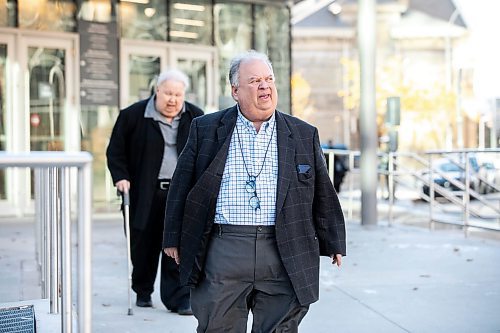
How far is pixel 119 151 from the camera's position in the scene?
575cm

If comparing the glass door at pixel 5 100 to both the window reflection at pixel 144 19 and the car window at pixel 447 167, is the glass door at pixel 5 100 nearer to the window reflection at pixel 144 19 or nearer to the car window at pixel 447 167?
the window reflection at pixel 144 19

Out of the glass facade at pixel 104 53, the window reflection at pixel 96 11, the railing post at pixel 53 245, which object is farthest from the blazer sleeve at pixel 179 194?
the window reflection at pixel 96 11

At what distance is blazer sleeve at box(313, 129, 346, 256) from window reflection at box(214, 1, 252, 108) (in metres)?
11.4

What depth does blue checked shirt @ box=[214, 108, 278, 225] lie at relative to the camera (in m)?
3.37

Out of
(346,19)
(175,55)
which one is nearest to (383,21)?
(346,19)

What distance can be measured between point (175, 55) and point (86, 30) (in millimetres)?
1785

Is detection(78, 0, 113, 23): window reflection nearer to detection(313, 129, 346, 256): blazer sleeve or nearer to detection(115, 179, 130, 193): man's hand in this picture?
detection(115, 179, 130, 193): man's hand

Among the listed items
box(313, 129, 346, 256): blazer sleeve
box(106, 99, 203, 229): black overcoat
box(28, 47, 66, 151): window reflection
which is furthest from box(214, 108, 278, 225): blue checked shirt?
box(28, 47, 66, 151): window reflection

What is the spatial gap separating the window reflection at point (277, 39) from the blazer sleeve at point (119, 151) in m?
9.76

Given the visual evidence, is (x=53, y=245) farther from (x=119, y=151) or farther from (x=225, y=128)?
(x=119, y=151)

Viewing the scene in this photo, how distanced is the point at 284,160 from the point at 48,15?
35.6 feet

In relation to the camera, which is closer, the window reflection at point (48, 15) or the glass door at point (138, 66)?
the window reflection at point (48, 15)

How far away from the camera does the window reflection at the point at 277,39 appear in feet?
50.7

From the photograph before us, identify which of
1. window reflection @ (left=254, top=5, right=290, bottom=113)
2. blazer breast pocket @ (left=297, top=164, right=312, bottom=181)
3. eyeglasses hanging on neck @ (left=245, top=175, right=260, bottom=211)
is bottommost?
eyeglasses hanging on neck @ (left=245, top=175, right=260, bottom=211)
